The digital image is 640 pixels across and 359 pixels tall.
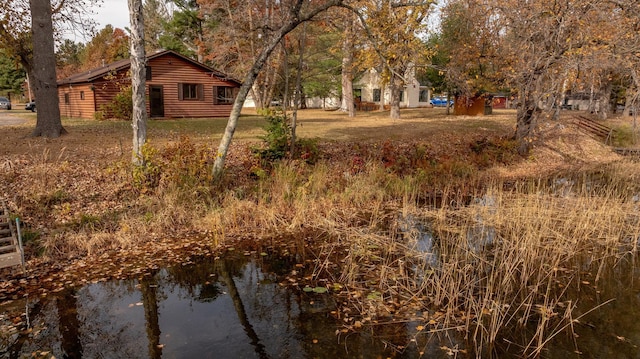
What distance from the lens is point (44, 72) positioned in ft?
48.8

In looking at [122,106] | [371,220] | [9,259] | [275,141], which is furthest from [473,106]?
[9,259]

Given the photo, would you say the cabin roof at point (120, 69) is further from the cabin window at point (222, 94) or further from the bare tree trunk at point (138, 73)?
the bare tree trunk at point (138, 73)

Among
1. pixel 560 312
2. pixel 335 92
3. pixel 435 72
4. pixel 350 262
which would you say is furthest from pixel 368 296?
pixel 335 92

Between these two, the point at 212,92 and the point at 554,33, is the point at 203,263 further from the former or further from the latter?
the point at 212,92

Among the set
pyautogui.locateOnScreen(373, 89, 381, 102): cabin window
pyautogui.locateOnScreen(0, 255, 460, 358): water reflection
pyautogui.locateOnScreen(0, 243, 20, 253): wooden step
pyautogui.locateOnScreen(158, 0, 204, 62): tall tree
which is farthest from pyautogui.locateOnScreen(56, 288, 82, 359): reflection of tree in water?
pyautogui.locateOnScreen(373, 89, 381, 102): cabin window

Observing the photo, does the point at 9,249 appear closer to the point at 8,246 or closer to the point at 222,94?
the point at 8,246

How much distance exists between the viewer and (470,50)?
925 inches

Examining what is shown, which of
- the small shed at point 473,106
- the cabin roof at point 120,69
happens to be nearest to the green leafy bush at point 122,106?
the cabin roof at point 120,69

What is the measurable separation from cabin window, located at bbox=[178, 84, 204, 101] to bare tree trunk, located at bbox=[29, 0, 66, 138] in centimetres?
1215

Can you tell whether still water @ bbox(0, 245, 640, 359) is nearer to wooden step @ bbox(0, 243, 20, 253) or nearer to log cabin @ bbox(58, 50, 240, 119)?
wooden step @ bbox(0, 243, 20, 253)

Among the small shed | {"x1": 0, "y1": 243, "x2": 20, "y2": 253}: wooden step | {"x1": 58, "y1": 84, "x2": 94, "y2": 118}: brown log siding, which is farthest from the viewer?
the small shed

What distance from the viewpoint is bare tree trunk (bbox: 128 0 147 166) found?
934 cm

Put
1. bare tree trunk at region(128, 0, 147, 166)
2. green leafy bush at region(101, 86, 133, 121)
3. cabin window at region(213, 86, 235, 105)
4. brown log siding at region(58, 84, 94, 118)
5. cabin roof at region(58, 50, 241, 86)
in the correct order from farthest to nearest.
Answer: cabin window at region(213, 86, 235, 105) → brown log siding at region(58, 84, 94, 118) → cabin roof at region(58, 50, 241, 86) → green leafy bush at region(101, 86, 133, 121) → bare tree trunk at region(128, 0, 147, 166)

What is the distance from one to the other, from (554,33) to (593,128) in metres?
13.0
